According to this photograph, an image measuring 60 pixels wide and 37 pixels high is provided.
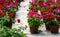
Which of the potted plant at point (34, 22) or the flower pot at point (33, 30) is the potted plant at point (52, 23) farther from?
the flower pot at point (33, 30)

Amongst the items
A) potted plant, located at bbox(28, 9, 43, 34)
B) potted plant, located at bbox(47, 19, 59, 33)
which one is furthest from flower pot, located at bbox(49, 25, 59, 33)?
potted plant, located at bbox(28, 9, 43, 34)

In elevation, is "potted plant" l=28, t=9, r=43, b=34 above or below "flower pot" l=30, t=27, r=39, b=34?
above

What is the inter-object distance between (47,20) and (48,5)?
5.48 feet

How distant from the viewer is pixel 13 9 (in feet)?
32.0

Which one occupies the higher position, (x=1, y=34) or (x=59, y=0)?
(x=59, y=0)

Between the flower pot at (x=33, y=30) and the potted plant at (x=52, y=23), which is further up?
the potted plant at (x=52, y=23)

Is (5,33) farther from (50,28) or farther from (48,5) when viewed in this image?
(48,5)

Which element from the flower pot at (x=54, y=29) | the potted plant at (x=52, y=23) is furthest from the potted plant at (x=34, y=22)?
the flower pot at (x=54, y=29)

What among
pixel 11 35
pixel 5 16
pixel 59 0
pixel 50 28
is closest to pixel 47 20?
pixel 50 28

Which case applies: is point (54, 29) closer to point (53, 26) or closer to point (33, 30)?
point (53, 26)

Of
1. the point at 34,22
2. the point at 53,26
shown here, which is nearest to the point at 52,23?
the point at 53,26

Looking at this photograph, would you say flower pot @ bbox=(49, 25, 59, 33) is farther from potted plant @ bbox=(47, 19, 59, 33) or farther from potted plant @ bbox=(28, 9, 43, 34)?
potted plant @ bbox=(28, 9, 43, 34)

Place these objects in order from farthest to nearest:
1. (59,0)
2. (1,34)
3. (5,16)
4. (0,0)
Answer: (59,0) → (0,0) → (5,16) → (1,34)

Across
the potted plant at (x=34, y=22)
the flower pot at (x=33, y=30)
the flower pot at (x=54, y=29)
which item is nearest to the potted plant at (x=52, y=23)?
the flower pot at (x=54, y=29)
